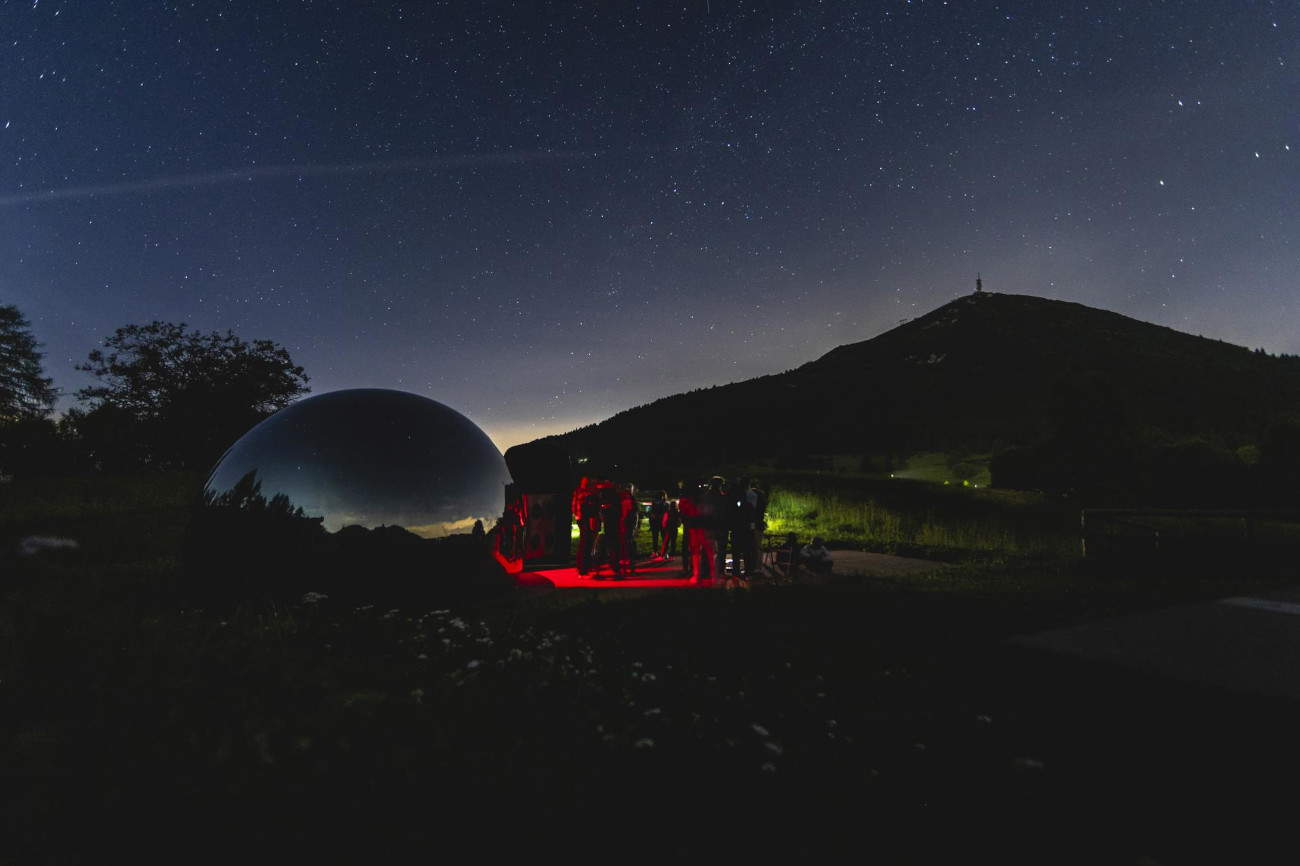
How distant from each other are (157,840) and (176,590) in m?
6.47

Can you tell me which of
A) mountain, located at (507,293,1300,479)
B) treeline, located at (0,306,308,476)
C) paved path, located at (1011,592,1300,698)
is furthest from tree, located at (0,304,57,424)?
paved path, located at (1011,592,1300,698)

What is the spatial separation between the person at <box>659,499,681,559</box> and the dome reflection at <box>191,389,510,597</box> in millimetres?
5703

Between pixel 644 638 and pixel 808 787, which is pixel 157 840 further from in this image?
pixel 644 638

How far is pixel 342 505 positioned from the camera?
23.2 feet

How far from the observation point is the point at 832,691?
174 inches

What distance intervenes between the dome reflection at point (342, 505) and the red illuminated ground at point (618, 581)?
2.17 m

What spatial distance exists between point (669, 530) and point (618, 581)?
3492mm

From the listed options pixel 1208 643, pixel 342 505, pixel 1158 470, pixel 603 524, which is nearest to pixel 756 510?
pixel 603 524

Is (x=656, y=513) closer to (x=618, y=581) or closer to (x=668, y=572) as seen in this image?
(x=668, y=572)

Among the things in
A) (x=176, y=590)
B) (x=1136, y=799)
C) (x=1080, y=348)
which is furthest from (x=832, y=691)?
(x=1080, y=348)

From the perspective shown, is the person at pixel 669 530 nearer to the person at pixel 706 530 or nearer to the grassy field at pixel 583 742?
the person at pixel 706 530

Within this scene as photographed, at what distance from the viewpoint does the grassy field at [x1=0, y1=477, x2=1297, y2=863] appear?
8.48ft

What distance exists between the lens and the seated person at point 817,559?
9812 millimetres

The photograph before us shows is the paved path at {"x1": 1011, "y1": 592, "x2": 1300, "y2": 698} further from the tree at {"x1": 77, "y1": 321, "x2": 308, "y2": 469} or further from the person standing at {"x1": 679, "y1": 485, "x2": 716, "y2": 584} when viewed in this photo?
the tree at {"x1": 77, "y1": 321, "x2": 308, "y2": 469}
